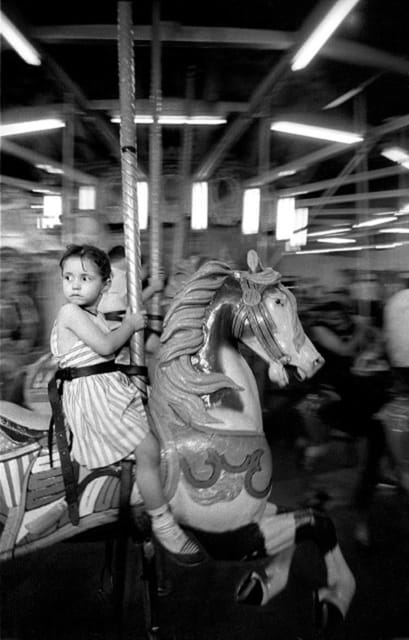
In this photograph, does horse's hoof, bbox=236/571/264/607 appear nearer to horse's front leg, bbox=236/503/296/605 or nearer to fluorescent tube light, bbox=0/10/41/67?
horse's front leg, bbox=236/503/296/605

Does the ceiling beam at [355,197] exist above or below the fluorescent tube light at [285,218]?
above

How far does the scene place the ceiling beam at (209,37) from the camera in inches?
35.7

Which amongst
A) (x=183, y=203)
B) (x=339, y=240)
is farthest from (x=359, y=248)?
(x=183, y=203)

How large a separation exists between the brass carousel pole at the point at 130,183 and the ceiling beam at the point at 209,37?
0.08m

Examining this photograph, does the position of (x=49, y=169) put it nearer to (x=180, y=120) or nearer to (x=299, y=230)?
(x=180, y=120)

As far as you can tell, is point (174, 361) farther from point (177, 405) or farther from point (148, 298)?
point (148, 298)

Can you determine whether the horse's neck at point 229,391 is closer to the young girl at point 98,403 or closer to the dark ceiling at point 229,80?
the young girl at point 98,403

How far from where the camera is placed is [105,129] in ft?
3.27

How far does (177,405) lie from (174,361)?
82mm

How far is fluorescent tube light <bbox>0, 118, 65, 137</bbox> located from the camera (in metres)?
1.02

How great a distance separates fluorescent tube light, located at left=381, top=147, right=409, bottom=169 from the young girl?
24.8 inches

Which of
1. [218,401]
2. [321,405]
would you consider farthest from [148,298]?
[321,405]

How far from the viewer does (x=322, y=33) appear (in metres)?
0.92

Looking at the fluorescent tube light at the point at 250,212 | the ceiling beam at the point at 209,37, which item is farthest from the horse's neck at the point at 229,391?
the ceiling beam at the point at 209,37
